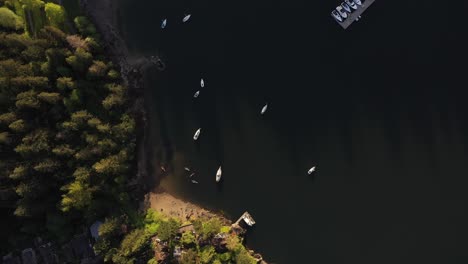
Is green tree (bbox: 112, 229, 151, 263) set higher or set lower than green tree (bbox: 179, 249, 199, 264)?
higher

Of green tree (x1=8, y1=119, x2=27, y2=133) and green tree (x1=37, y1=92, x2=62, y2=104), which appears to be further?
green tree (x1=37, y1=92, x2=62, y2=104)

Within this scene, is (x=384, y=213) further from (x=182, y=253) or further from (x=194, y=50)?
(x=194, y=50)

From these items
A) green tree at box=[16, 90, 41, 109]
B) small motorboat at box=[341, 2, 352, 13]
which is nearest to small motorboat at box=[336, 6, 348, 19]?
small motorboat at box=[341, 2, 352, 13]

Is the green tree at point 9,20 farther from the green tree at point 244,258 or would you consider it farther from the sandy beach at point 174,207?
the green tree at point 244,258

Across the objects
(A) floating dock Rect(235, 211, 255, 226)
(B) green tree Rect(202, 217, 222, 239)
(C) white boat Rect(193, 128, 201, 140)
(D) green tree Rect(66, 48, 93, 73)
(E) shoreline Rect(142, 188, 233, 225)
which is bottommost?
(A) floating dock Rect(235, 211, 255, 226)

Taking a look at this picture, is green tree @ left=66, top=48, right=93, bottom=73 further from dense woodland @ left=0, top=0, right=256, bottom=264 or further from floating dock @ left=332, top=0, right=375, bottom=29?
floating dock @ left=332, top=0, right=375, bottom=29

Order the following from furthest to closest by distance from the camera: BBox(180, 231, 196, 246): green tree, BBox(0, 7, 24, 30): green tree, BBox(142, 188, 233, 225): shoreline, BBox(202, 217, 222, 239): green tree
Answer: BBox(142, 188, 233, 225): shoreline < BBox(180, 231, 196, 246): green tree < BBox(202, 217, 222, 239): green tree < BBox(0, 7, 24, 30): green tree

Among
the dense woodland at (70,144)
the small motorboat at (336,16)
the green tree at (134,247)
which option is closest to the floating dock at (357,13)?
the small motorboat at (336,16)
